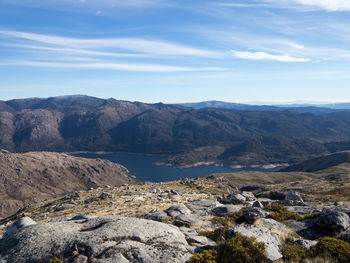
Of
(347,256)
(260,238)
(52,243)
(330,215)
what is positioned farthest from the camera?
(330,215)

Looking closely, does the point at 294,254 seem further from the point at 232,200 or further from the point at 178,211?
the point at 232,200

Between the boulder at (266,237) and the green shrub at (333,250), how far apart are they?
5.82 ft

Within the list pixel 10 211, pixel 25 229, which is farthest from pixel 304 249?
pixel 10 211

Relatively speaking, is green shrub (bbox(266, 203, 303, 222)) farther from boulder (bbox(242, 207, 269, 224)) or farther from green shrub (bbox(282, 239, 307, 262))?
green shrub (bbox(282, 239, 307, 262))

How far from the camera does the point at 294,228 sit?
19.1m

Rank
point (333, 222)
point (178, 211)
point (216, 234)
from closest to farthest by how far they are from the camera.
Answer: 1. point (216, 234)
2. point (333, 222)
3. point (178, 211)

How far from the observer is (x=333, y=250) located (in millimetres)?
12812

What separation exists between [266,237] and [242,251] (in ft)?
11.0

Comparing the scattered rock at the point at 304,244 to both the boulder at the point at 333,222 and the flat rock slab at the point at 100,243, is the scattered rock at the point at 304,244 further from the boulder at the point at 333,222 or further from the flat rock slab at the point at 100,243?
the flat rock slab at the point at 100,243

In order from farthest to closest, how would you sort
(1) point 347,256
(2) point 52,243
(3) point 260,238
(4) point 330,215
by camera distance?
(4) point 330,215
(3) point 260,238
(2) point 52,243
(1) point 347,256

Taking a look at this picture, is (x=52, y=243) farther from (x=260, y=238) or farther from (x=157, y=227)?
(x=260, y=238)

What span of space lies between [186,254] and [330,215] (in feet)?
36.1

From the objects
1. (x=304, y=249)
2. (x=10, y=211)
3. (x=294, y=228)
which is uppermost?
(x=304, y=249)

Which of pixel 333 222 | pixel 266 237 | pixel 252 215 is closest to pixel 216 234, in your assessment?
pixel 266 237
